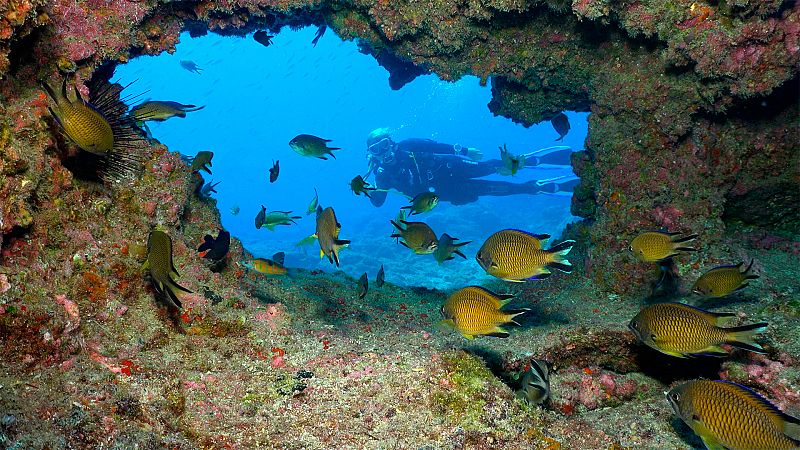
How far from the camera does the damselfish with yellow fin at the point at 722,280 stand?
4.61 m

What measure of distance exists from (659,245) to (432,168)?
15.8m

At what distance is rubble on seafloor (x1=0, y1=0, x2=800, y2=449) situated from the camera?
3053 mm

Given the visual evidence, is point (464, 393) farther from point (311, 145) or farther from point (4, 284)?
point (311, 145)

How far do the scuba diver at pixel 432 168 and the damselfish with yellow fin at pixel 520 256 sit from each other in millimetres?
15570

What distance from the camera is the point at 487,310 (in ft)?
11.3

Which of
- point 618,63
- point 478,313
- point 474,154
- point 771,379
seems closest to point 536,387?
point 478,313

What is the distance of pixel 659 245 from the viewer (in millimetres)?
4801

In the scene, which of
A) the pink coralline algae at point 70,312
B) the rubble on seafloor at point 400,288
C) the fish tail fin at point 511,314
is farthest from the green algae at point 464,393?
the pink coralline algae at point 70,312

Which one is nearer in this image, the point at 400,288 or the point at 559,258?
the point at 559,258

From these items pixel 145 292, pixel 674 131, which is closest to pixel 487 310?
pixel 145 292

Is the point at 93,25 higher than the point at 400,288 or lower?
higher

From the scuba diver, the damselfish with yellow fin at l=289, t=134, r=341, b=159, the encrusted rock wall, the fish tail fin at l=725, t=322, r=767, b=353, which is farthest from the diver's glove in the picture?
the fish tail fin at l=725, t=322, r=767, b=353

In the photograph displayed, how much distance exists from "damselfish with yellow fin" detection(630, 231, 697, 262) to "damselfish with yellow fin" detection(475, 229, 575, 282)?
1.87 meters

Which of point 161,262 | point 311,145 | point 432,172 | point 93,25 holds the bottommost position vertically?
point 161,262
